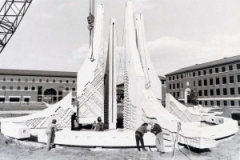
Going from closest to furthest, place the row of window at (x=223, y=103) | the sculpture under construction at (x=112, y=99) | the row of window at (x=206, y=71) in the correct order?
1. the sculpture under construction at (x=112, y=99)
2. the row of window at (x=223, y=103)
3. the row of window at (x=206, y=71)

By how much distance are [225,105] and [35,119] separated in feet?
64.7

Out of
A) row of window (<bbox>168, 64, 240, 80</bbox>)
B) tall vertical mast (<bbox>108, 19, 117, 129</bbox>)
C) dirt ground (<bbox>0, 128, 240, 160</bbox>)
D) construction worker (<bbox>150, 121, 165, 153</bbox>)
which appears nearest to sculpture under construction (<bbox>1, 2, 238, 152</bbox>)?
tall vertical mast (<bbox>108, 19, 117, 129</bbox>)

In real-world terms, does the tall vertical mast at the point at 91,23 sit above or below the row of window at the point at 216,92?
above

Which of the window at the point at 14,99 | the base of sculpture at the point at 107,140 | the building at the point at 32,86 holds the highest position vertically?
the building at the point at 32,86

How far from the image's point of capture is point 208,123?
1437 centimetres

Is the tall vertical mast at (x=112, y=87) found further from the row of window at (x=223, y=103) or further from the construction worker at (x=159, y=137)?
the row of window at (x=223, y=103)

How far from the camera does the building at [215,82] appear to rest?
931 inches

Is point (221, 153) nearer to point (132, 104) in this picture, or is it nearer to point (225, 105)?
point (132, 104)

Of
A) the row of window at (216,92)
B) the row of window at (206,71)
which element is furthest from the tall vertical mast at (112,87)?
the row of window at (206,71)

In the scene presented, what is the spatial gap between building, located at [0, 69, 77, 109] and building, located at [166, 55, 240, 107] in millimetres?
26995

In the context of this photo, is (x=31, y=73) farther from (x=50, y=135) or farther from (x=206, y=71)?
(x=50, y=135)

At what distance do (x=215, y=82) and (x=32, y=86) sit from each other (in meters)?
36.0

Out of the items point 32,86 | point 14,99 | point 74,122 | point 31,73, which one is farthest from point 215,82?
point 14,99

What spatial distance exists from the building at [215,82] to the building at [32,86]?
2699cm
